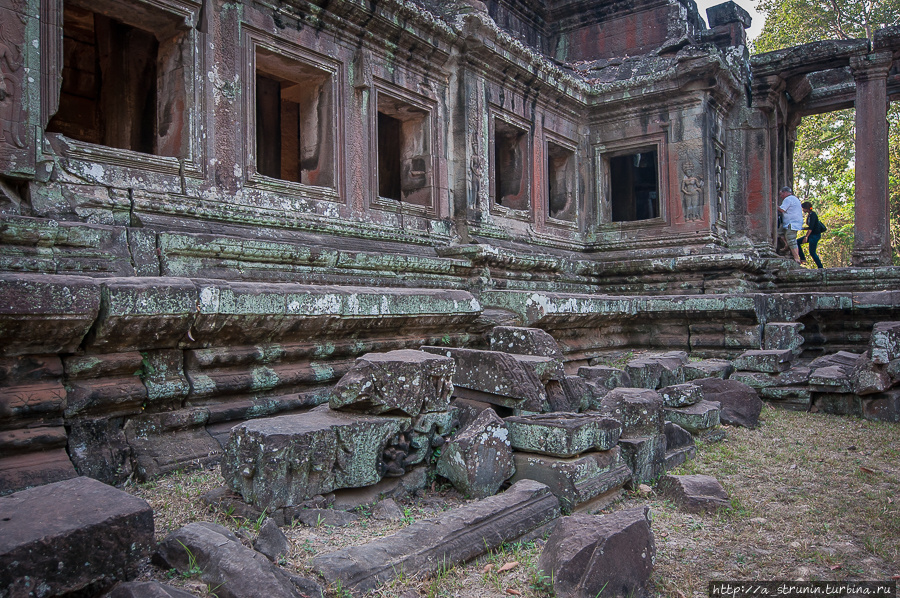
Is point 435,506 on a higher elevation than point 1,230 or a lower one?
lower

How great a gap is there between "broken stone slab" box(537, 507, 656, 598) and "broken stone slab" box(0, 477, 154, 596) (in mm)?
1356

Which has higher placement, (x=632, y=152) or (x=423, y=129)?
(x=632, y=152)

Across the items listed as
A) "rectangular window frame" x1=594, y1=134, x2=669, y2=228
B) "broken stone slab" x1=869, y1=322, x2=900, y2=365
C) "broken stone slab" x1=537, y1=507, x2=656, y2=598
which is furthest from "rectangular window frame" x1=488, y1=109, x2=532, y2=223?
"broken stone slab" x1=537, y1=507, x2=656, y2=598

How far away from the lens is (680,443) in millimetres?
A: 4043

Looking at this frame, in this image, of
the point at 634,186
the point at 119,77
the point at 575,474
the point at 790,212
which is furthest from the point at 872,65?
the point at 119,77

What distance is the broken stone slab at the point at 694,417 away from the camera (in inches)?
173

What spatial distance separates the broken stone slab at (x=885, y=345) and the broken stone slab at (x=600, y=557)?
13.5ft

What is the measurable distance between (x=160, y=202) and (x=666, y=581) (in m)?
4.08

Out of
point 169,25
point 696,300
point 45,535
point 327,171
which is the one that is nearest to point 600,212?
point 696,300

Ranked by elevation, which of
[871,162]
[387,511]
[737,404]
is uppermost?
[871,162]

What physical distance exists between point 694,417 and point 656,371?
3.33ft

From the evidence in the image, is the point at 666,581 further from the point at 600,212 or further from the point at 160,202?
the point at 600,212

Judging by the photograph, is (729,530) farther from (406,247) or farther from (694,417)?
(406,247)

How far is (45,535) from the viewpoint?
5.51 ft
